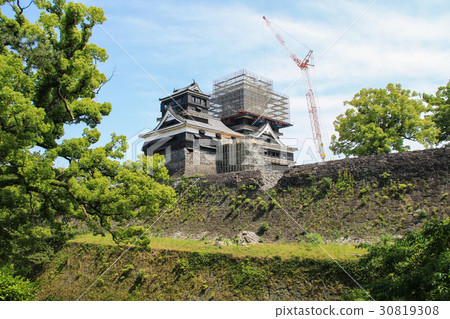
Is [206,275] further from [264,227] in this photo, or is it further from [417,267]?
[417,267]

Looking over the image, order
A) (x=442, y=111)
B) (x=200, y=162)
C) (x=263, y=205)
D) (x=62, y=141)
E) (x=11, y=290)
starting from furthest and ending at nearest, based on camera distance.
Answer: (x=200, y=162) → (x=442, y=111) → (x=263, y=205) → (x=62, y=141) → (x=11, y=290)

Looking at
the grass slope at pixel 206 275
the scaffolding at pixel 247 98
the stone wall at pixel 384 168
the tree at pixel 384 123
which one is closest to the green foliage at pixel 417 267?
the grass slope at pixel 206 275

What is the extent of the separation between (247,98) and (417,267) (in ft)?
158

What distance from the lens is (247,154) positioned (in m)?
29.8

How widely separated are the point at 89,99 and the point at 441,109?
1041 inches

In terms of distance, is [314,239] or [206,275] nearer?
[206,275]

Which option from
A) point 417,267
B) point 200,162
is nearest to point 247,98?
point 200,162

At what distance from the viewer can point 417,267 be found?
27.2 ft

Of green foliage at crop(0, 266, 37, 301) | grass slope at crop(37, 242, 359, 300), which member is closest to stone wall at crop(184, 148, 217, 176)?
grass slope at crop(37, 242, 359, 300)

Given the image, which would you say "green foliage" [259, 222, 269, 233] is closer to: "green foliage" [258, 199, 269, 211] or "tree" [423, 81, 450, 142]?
"green foliage" [258, 199, 269, 211]

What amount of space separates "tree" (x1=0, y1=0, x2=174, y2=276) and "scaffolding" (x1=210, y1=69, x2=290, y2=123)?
1604 inches

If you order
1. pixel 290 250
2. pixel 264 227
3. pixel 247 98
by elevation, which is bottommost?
pixel 290 250

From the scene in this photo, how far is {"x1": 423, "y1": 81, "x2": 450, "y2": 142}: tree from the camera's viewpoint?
27.0 meters

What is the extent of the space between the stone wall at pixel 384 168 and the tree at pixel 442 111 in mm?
14084
